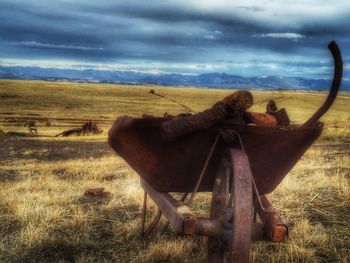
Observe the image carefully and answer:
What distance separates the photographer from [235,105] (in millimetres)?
3289

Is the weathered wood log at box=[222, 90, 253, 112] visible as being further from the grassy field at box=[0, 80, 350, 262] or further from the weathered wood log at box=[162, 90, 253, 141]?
the grassy field at box=[0, 80, 350, 262]

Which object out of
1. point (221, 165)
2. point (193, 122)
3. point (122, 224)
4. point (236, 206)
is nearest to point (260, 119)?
point (221, 165)

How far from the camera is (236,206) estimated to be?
114 inches

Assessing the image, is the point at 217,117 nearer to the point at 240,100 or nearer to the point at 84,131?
the point at 240,100

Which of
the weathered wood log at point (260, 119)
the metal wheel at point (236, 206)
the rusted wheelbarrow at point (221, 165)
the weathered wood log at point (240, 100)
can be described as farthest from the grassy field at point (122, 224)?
the weathered wood log at point (240, 100)

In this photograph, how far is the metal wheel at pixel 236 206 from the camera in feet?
9.43

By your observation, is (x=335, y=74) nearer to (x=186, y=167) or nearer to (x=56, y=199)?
(x=186, y=167)

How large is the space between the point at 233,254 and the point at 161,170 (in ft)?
3.21

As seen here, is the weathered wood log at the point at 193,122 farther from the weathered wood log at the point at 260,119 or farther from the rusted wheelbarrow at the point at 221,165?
the weathered wood log at the point at 260,119

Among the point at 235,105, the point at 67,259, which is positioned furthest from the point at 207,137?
the point at 67,259

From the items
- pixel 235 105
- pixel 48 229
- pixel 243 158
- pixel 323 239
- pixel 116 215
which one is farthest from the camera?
pixel 116 215

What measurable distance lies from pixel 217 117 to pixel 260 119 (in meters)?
0.54

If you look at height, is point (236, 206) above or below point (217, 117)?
below

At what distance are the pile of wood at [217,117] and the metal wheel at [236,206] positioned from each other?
0.88 feet
